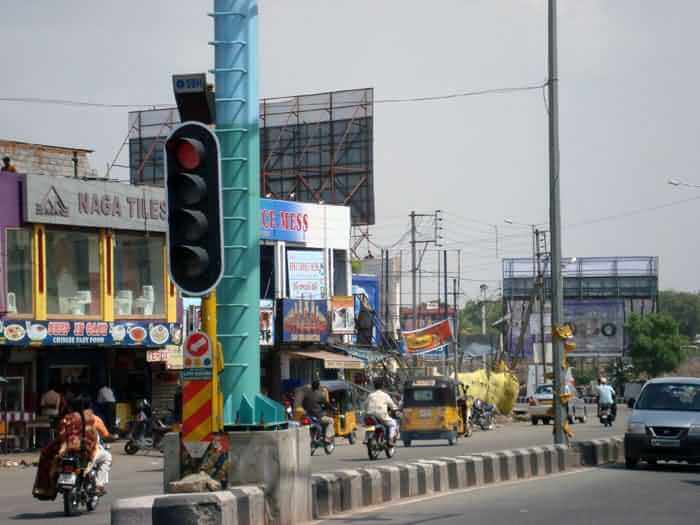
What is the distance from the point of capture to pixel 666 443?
22.3 m

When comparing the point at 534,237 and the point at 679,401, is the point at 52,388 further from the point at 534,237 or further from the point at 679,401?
the point at 534,237

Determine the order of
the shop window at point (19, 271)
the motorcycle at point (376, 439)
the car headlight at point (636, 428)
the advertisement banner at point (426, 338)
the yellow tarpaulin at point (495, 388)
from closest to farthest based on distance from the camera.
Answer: the car headlight at point (636, 428) → the motorcycle at point (376, 439) → the shop window at point (19, 271) → the advertisement banner at point (426, 338) → the yellow tarpaulin at point (495, 388)

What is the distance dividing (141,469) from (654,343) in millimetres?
68644

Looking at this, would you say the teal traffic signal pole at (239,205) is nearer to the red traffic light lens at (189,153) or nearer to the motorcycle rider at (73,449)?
the red traffic light lens at (189,153)

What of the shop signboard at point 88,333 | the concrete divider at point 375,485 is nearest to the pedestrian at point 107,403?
the shop signboard at point 88,333

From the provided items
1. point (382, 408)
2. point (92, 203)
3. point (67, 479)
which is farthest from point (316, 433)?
point (67, 479)

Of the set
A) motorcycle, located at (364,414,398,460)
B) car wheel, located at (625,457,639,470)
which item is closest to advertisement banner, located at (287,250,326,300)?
motorcycle, located at (364,414,398,460)

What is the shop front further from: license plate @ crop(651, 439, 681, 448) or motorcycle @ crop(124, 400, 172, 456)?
license plate @ crop(651, 439, 681, 448)

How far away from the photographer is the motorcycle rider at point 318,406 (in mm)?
30562

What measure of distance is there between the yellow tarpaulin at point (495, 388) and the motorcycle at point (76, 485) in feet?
120

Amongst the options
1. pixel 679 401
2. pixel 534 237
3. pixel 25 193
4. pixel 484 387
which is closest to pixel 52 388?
pixel 25 193

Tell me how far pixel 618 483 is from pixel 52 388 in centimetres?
2057

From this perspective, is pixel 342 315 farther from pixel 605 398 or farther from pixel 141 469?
pixel 141 469

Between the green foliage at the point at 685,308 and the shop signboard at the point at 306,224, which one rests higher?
the shop signboard at the point at 306,224
